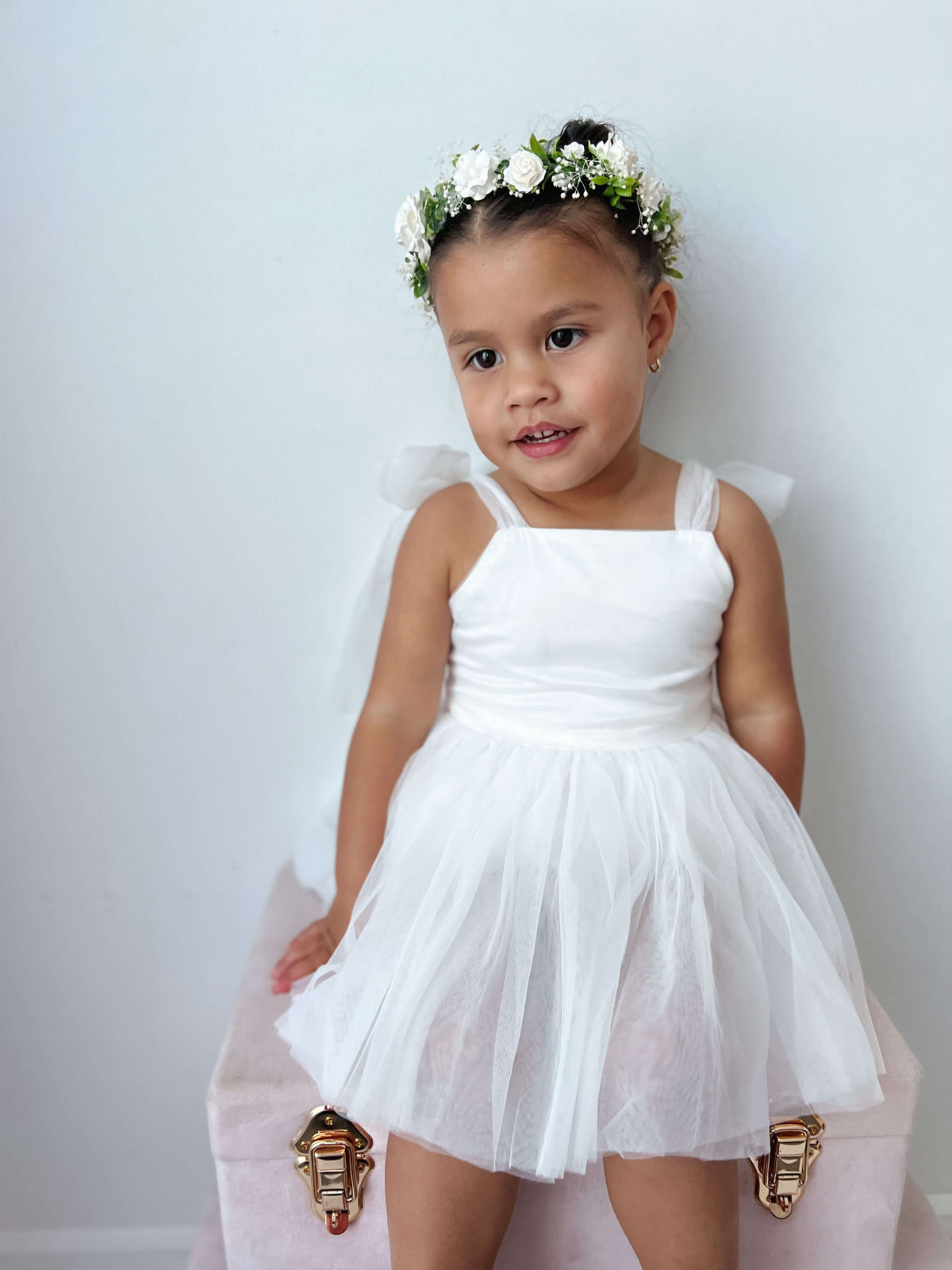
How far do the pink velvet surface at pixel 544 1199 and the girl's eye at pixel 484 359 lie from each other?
2.07 feet

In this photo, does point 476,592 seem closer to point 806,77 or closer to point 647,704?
point 647,704

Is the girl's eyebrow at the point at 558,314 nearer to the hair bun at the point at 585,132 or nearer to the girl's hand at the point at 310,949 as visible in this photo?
the hair bun at the point at 585,132

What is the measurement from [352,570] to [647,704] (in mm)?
360

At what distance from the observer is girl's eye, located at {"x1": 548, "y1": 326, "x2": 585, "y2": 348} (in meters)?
0.89

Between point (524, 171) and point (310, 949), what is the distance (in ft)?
2.45

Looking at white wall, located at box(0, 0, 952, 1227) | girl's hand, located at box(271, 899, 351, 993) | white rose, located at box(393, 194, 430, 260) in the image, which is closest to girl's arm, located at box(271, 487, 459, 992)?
girl's hand, located at box(271, 899, 351, 993)

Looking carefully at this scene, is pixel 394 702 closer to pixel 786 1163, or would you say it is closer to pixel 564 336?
pixel 564 336

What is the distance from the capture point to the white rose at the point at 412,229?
3.01 feet

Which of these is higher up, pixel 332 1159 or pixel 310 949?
pixel 310 949

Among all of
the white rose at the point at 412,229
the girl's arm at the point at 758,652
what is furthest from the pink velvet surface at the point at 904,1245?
the white rose at the point at 412,229

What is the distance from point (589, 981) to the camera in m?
0.78

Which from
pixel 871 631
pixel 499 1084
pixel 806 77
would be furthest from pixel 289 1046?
pixel 806 77

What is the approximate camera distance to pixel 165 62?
0.99m

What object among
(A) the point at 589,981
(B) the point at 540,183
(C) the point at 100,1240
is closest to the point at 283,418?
(B) the point at 540,183
